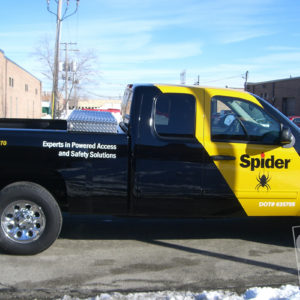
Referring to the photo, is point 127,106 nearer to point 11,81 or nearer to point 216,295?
point 216,295

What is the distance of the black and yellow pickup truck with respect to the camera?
15.1ft

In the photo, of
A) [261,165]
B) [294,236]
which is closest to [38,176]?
[261,165]

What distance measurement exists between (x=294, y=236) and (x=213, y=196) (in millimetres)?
1503

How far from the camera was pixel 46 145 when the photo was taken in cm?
464

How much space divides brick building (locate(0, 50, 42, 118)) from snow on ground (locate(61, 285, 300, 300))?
33374mm

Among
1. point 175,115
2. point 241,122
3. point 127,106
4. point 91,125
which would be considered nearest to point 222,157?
point 241,122

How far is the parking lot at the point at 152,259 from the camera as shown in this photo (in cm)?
402

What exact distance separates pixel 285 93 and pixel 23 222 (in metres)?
50.0

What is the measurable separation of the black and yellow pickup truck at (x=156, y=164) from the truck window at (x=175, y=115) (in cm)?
1

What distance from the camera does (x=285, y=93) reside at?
165 ft

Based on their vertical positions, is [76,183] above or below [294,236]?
above

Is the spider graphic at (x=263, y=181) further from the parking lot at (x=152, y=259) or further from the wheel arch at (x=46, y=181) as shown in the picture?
the wheel arch at (x=46, y=181)

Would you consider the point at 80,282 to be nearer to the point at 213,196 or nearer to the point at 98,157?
the point at 98,157

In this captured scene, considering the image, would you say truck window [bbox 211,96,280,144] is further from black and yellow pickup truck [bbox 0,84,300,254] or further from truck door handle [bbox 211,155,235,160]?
truck door handle [bbox 211,155,235,160]
